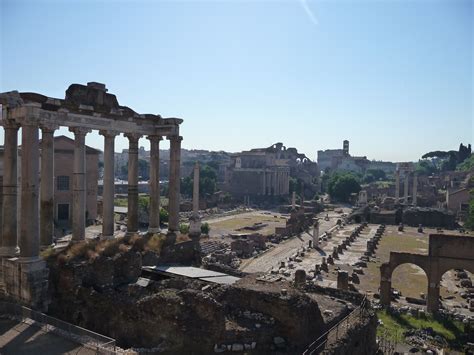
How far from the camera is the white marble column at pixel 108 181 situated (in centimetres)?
1891

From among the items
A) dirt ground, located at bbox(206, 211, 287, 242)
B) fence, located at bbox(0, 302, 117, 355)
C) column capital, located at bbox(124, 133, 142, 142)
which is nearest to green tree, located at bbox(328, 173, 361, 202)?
dirt ground, located at bbox(206, 211, 287, 242)

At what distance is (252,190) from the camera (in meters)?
107

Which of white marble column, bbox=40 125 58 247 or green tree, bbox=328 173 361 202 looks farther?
green tree, bbox=328 173 361 202

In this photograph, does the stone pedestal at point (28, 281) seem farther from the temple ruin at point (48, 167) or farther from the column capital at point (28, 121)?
the column capital at point (28, 121)

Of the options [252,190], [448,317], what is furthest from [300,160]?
[448,317]

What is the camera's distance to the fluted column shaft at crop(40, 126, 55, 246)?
16.5 meters

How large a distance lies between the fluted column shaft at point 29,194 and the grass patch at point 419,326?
16447 mm

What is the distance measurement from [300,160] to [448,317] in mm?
119960

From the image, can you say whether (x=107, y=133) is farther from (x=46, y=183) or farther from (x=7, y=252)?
(x=7, y=252)

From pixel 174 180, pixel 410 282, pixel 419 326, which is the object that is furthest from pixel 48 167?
pixel 410 282

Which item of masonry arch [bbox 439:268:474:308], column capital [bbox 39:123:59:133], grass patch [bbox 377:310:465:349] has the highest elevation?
column capital [bbox 39:123:59:133]

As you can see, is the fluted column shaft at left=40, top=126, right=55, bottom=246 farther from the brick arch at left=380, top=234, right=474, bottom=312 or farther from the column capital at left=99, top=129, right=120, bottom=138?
the brick arch at left=380, top=234, right=474, bottom=312

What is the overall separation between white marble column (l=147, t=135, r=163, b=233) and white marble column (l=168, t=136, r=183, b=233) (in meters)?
0.68

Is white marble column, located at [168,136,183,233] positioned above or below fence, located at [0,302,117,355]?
above
